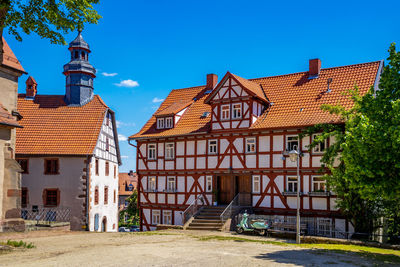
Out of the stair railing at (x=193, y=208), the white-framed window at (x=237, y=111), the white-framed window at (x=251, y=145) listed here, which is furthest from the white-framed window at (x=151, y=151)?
the white-framed window at (x=251, y=145)

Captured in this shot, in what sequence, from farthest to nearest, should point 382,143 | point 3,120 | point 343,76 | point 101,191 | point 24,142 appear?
point 101,191, point 24,142, point 343,76, point 3,120, point 382,143

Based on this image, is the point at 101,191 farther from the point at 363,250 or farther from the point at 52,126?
the point at 363,250

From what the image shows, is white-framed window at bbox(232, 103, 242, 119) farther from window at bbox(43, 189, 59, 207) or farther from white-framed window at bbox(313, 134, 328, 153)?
window at bbox(43, 189, 59, 207)

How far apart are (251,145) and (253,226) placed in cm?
624

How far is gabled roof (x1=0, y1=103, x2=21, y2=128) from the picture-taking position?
79.4 feet

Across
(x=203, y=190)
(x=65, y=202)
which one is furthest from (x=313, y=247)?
(x=65, y=202)

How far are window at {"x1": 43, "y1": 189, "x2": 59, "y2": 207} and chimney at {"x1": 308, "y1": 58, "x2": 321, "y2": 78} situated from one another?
21.3m

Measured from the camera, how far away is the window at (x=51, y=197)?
3450 cm

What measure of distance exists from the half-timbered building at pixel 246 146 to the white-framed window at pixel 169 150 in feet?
0.24

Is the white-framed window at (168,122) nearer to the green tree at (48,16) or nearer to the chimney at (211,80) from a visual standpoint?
the chimney at (211,80)

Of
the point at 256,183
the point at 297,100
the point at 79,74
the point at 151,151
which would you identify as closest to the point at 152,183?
the point at 151,151

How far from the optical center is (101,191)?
3816 centimetres

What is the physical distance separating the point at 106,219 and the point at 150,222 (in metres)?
8.23

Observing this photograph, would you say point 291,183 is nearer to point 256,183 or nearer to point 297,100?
point 256,183
